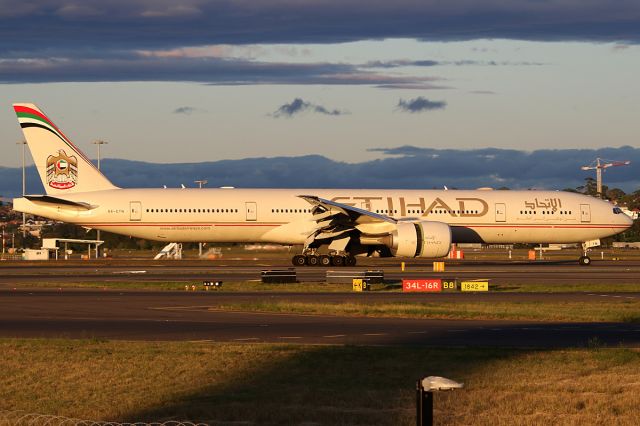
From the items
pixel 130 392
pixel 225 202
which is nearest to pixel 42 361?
pixel 130 392

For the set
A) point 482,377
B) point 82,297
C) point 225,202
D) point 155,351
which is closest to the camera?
point 482,377

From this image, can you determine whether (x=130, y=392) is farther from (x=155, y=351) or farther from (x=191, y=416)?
(x=155, y=351)

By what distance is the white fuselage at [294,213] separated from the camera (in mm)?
55344

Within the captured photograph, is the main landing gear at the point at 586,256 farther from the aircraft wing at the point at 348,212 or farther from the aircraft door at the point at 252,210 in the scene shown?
the aircraft door at the point at 252,210

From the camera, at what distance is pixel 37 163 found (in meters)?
56.5

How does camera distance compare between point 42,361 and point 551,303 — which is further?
point 551,303

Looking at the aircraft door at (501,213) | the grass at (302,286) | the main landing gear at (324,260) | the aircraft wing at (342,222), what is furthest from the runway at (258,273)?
the aircraft door at (501,213)

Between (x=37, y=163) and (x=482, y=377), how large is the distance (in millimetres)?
44725

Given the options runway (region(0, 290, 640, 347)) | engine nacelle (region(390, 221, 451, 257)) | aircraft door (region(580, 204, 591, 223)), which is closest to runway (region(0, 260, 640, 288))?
engine nacelle (region(390, 221, 451, 257))

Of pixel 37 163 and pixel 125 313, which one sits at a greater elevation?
pixel 37 163

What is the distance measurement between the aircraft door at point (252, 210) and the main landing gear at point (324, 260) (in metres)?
3.42

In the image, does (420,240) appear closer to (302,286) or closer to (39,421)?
(302,286)

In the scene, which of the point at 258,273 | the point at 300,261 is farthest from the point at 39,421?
the point at 300,261

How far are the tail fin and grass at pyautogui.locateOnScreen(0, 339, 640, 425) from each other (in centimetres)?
3714
